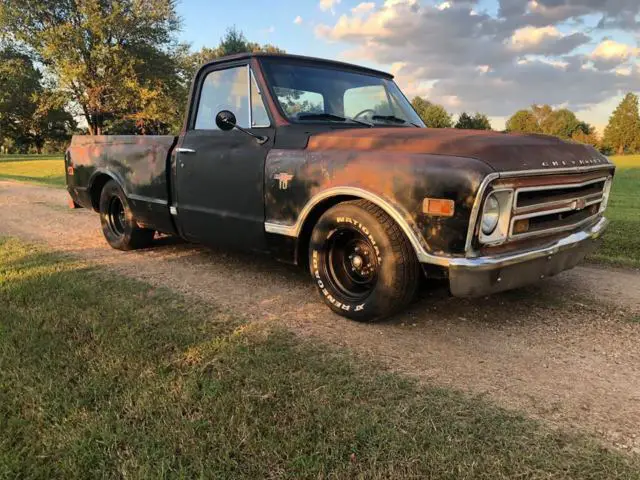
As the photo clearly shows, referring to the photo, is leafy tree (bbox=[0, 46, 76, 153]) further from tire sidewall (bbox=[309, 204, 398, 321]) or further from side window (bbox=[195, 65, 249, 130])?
tire sidewall (bbox=[309, 204, 398, 321])

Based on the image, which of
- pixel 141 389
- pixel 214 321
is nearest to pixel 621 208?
pixel 214 321

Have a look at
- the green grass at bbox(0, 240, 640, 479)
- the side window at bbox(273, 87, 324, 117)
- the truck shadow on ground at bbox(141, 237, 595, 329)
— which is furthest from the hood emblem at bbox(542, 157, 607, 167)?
the side window at bbox(273, 87, 324, 117)

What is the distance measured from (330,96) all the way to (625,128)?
91334 millimetres

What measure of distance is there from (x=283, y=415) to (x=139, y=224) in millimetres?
3937

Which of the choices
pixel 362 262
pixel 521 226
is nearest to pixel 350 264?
pixel 362 262

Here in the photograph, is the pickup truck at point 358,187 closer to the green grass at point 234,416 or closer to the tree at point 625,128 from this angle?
the green grass at point 234,416

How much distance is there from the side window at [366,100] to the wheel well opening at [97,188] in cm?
332

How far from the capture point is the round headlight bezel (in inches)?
122

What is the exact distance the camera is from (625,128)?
8044 centimetres

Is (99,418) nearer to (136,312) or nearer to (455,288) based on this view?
(136,312)

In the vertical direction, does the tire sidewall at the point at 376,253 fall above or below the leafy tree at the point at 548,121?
below

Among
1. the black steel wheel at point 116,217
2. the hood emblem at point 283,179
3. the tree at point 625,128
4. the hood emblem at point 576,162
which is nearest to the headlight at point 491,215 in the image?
the hood emblem at point 576,162

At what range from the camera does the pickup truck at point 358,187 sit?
316cm

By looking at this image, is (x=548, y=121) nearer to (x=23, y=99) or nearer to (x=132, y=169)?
(x=23, y=99)
